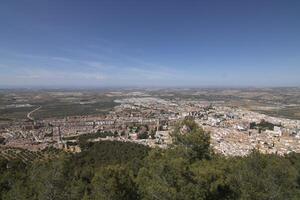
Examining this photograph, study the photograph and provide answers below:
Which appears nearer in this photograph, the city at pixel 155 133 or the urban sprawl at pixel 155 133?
the city at pixel 155 133

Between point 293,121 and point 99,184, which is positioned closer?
point 99,184

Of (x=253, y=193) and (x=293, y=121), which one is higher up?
(x=253, y=193)

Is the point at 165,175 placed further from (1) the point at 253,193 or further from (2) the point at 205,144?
(2) the point at 205,144

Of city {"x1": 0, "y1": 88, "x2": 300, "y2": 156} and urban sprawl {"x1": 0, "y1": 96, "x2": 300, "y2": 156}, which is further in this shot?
urban sprawl {"x1": 0, "y1": 96, "x2": 300, "y2": 156}

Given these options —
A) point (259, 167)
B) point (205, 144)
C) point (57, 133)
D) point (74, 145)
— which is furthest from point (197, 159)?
point (57, 133)

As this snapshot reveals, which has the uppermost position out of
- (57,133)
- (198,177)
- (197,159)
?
(198,177)

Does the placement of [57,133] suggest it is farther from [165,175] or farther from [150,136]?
[165,175]

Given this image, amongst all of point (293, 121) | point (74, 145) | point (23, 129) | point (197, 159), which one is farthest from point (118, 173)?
point (293, 121)

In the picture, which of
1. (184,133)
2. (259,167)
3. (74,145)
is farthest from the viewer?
(74,145)

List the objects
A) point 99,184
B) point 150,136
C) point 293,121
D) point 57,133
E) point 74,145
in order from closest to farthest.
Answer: point 99,184 → point 74,145 → point 150,136 → point 57,133 → point 293,121
